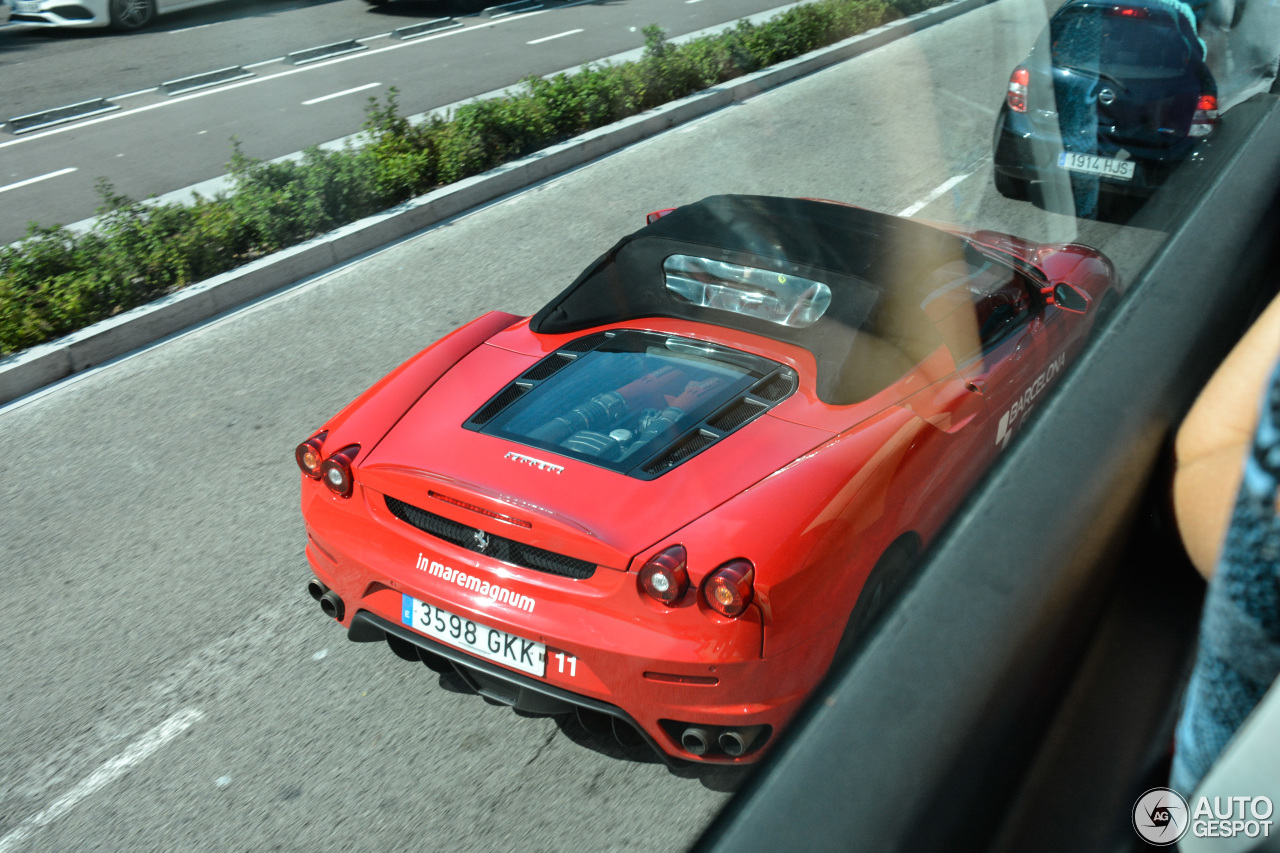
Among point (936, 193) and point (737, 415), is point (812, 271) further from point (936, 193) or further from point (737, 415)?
point (936, 193)

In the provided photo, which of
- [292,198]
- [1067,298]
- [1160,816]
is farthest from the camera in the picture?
[292,198]

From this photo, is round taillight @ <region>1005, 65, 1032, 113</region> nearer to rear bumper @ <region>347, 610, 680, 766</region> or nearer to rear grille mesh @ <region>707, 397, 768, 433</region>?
rear grille mesh @ <region>707, 397, 768, 433</region>

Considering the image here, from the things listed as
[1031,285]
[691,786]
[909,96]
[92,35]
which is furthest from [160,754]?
[92,35]

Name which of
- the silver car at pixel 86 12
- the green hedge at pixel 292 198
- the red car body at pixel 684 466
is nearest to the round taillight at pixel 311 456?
the red car body at pixel 684 466

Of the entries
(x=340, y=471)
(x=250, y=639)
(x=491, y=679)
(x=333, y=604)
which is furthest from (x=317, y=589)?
(x=491, y=679)

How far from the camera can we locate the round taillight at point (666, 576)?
9.10 ft

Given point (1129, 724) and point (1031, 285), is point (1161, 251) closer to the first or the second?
point (1129, 724)

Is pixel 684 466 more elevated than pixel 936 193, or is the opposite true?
pixel 684 466

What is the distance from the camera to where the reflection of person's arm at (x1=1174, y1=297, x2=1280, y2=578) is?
1.08 metres

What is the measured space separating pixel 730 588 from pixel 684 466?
1.62 feet

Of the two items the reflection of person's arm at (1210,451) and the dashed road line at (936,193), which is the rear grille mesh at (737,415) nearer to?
the reflection of person's arm at (1210,451)

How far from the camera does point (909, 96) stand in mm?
12438

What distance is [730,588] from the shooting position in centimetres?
273

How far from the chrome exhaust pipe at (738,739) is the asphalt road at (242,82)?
8.51 m
